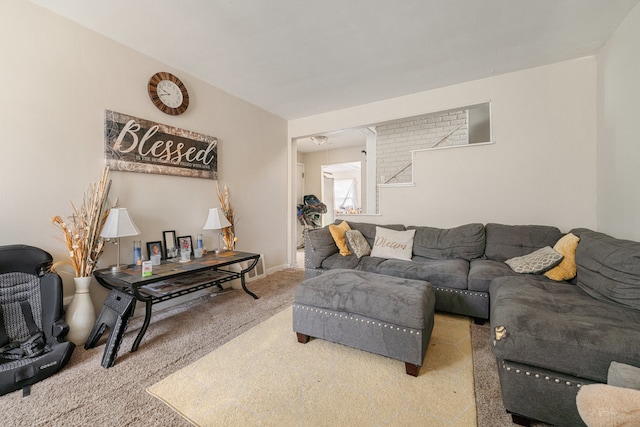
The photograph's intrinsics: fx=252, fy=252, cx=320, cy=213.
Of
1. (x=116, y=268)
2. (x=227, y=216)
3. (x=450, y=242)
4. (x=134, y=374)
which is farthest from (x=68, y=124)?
(x=450, y=242)

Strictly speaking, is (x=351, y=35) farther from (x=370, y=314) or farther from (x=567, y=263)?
(x=567, y=263)

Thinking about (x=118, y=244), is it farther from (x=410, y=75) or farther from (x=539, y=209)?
(x=539, y=209)

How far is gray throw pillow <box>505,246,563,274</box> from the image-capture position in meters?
2.25

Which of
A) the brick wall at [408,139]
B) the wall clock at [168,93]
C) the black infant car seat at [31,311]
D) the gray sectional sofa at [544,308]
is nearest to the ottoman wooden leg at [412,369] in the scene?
the gray sectional sofa at [544,308]

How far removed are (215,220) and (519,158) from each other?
3.71 metres

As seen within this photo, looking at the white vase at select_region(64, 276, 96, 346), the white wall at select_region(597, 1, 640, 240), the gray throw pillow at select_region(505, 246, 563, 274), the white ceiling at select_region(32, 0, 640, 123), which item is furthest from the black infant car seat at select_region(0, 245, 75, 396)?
the white wall at select_region(597, 1, 640, 240)

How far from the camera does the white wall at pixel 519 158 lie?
2.74 meters

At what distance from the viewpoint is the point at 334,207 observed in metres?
8.95

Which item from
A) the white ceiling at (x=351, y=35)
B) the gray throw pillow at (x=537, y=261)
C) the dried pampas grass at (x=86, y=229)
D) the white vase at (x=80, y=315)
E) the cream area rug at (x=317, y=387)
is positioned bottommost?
the cream area rug at (x=317, y=387)

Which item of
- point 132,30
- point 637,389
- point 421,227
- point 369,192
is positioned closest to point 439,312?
point 421,227

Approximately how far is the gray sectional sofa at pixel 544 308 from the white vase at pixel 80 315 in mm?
2581

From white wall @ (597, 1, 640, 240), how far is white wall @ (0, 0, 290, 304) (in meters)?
4.08

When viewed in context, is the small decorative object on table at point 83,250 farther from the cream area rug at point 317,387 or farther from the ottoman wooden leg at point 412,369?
the ottoman wooden leg at point 412,369

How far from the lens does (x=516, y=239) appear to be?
8.98 feet
